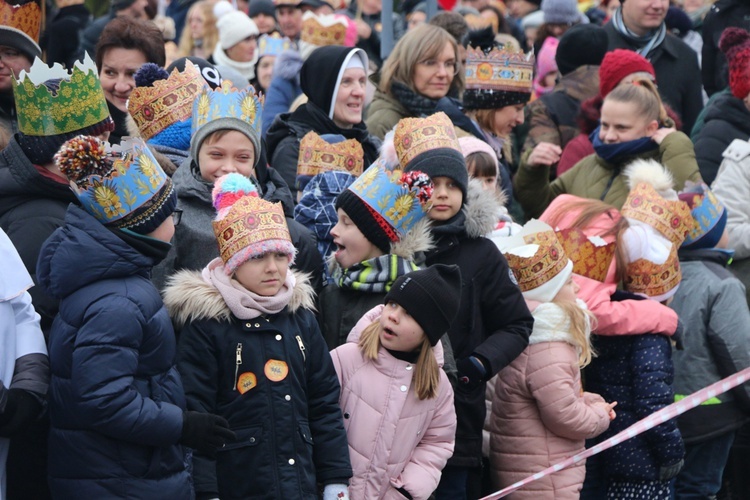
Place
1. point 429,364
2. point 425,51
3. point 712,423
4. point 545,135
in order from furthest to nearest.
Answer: point 545,135 → point 425,51 → point 712,423 → point 429,364

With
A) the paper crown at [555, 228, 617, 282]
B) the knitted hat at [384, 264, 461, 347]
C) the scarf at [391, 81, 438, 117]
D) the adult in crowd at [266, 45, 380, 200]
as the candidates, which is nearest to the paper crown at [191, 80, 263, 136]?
the knitted hat at [384, 264, 461, 347]

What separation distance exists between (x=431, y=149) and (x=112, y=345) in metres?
2.12

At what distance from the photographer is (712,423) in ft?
22.0

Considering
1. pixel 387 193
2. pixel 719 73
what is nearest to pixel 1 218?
pixel 387 193

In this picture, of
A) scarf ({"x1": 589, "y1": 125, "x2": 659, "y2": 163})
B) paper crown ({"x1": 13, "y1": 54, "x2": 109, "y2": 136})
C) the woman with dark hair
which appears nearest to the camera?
paper crown ({"x1": 13, "y1": 54, "x2": 109, "y2": 136})

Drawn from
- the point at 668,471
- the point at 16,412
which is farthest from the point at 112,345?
the point at 668,471

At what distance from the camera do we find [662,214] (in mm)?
6633

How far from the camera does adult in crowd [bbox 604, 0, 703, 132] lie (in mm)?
9312

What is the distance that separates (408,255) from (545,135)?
10.7 ft

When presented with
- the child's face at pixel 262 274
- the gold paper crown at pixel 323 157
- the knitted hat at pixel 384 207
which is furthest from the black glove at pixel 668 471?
the child's face at pixel 262 274

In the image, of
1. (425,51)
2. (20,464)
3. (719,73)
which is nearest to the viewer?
(20,464)

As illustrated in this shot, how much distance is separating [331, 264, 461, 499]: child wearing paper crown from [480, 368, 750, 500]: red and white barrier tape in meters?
0.67

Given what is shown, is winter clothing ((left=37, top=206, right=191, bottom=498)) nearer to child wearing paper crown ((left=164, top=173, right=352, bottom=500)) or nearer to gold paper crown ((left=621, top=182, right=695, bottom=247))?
child wearing paper crown ((left=164, top=173, right=352, bottom=500))

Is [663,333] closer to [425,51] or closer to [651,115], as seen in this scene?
[651,115]
